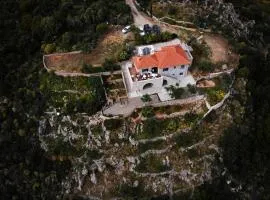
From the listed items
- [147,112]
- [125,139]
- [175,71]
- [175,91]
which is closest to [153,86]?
[175,91]

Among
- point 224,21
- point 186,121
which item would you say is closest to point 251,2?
point 224,21

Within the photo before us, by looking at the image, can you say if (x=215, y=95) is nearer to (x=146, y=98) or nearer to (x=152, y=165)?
(x=146, y=98)

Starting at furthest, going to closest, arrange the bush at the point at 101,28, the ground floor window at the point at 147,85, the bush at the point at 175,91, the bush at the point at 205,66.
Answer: the bush at the point at 101,28
the bush at the point at 205,66
the ground floor window at the point at 147,85
the bush at the point at 175,91

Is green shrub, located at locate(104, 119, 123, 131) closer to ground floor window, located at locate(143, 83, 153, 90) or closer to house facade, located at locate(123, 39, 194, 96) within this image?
house facade, located at locate(123, 39, 194, 96)

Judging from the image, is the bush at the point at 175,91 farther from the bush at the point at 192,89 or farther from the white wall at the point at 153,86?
the white wall at the point at 153,86

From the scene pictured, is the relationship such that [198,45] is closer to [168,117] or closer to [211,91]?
[211,91]

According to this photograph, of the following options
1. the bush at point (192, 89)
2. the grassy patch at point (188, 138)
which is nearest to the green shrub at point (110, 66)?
the bush at point (192, 89)

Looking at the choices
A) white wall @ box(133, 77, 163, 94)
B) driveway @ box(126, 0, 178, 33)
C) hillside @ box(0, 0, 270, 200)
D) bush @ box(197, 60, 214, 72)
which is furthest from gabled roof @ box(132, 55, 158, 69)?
driveway @ box(126, 0, 178, 33)
